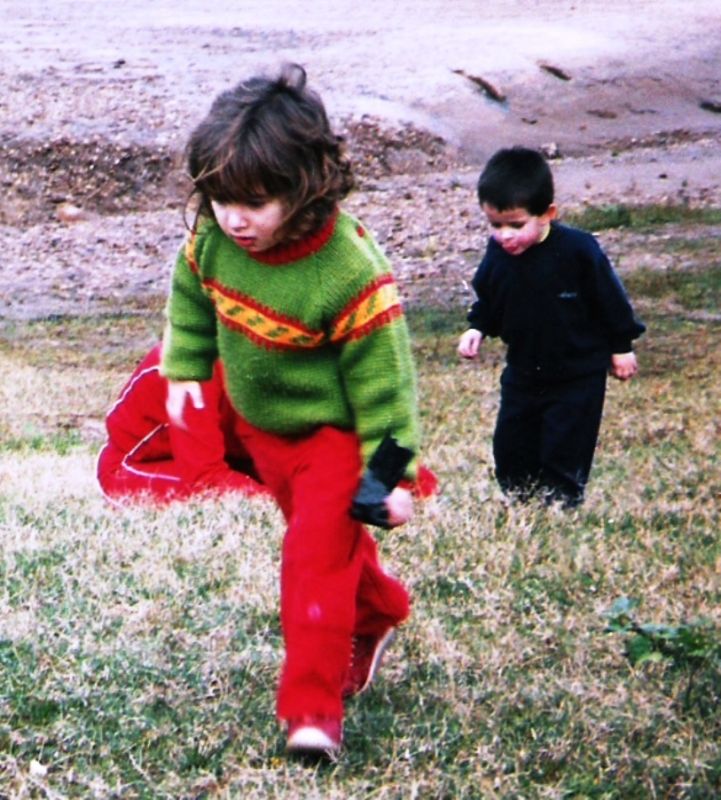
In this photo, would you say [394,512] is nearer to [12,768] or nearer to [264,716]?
[264,716]

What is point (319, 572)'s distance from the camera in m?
3.31

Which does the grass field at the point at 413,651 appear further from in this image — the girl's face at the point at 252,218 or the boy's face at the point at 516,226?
the girl's face at the point at 252,218

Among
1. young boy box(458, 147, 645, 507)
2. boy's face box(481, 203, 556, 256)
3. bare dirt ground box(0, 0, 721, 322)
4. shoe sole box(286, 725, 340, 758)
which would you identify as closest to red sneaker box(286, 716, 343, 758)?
shoe sole box(286, 725, 340, 758)

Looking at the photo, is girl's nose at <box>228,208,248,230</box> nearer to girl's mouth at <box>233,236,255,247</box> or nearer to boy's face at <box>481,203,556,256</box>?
girl's mouth at <box>233,236,255,247</box>

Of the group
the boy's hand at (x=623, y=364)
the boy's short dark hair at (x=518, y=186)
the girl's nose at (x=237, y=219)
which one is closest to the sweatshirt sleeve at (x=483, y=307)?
the boy's short dark hair at (x=518, y=186)

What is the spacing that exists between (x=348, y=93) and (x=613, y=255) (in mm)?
5719

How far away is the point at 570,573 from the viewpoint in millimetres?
4531

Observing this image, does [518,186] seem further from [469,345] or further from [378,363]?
[378,363]

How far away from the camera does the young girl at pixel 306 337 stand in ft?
10.6

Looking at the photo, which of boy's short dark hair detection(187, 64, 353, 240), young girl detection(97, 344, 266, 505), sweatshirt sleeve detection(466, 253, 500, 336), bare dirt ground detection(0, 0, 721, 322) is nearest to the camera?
boy's short dark hair detection(187, 64, 353, 240)

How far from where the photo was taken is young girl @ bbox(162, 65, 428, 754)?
3240 millimetres

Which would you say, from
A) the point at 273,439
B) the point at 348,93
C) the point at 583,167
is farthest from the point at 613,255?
the point at 273,439

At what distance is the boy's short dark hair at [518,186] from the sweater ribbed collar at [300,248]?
1.82 meters

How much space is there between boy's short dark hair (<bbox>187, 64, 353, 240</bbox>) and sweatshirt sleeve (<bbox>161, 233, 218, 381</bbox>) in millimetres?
289
